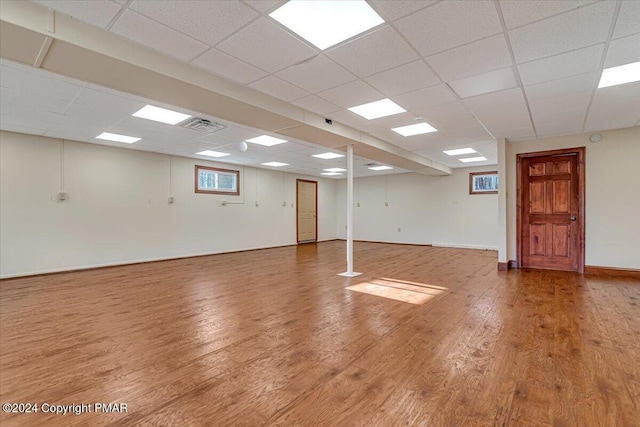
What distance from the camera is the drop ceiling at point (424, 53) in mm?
2123

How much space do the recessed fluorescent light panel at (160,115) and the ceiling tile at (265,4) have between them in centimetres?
257

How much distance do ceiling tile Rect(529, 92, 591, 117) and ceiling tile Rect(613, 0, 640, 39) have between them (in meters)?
1.44

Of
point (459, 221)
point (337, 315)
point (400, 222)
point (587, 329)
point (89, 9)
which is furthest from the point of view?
point (400, 222)

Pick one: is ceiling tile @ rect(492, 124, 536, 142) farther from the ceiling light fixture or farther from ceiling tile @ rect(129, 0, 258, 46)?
ceiling tile @ rect(129, 0, 258, 46)

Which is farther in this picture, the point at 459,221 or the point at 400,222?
the point at 400,222

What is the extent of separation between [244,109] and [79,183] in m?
4.46

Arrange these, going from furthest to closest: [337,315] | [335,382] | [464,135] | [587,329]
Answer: [464,135], [337,315], [587,329], [335,382]

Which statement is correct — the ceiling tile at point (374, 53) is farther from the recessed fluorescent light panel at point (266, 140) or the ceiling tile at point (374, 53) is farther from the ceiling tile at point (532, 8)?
the recessed fluorescent light panel at point (266, 140)

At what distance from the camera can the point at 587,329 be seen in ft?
9.02

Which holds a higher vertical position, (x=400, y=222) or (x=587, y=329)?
(x=400, y=222)

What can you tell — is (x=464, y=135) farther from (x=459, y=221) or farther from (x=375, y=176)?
(x=375, y=176)

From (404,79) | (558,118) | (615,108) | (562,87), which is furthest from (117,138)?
(615,108)

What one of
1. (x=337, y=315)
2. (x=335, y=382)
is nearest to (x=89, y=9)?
(x=335, y=382)

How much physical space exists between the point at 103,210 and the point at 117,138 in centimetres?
159
